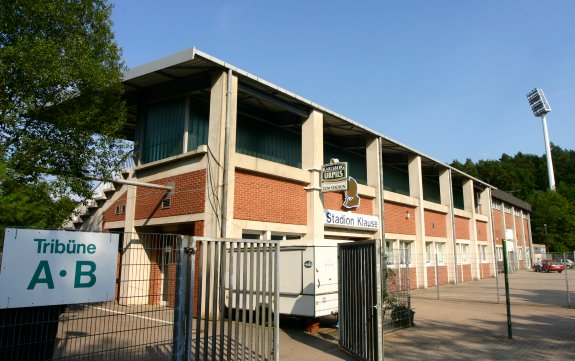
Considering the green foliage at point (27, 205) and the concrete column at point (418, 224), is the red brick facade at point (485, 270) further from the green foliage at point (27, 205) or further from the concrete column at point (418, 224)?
the green foliage at point (27, 205)

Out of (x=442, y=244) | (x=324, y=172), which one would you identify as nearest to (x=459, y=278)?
(x=442, y=244)

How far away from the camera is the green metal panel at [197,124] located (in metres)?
14.2

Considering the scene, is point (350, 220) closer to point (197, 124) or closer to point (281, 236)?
point (281, 236)

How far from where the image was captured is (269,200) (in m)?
14.0

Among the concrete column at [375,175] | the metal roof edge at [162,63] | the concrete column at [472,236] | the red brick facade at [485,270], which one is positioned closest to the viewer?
the metal roof edge at [162,63]

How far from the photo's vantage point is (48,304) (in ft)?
15.7

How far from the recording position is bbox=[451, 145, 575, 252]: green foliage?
64.8 meters

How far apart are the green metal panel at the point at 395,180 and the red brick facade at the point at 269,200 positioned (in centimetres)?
1063

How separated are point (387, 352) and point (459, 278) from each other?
21.0 meters

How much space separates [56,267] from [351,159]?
60.7ft

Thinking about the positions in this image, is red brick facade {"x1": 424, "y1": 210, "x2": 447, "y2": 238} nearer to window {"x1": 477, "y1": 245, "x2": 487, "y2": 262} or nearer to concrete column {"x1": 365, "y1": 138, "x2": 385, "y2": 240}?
concrete column {"x1": 365, "y1": 138, "x2": 385, "y2": 240}

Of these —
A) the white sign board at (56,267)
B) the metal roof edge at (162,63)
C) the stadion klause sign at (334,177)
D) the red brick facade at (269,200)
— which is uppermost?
the metal roof edge at (162,63)

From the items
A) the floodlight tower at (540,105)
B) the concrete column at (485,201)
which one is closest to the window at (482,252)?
the concrete column at (485,201)

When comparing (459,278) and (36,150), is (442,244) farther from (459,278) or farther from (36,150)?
(36,150)
